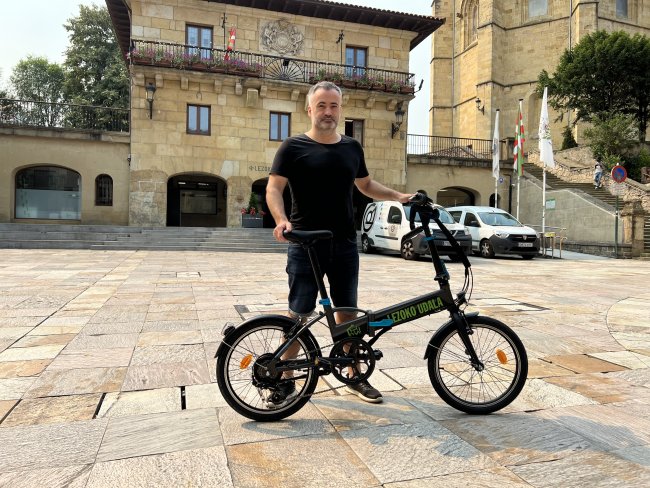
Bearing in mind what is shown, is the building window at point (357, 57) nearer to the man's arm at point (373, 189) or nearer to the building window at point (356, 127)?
the building window at point (356, 127)

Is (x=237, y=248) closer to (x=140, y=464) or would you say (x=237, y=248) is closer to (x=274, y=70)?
(x=274, y=70)

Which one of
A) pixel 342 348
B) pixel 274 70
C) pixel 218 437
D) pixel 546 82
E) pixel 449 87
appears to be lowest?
pixel 218 437

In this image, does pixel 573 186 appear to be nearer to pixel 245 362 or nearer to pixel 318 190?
pixel 318 190

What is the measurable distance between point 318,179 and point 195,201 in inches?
943

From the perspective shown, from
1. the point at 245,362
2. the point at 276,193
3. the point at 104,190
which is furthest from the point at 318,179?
the point at 104,190

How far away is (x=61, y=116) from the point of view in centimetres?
2159

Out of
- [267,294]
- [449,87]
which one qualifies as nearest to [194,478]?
[267,294]

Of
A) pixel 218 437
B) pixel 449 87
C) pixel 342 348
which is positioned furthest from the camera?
pixel 449 87

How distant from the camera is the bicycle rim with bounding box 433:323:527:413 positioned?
9.29 feet

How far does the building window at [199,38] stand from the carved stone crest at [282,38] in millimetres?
2516

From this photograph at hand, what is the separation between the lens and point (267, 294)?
721cm

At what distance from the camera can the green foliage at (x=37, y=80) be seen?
41375 millimetres

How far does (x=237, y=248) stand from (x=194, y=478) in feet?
50.1

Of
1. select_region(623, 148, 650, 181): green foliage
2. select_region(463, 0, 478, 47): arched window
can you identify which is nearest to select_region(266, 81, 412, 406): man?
select_region(623, 148, 650, 181): green foliage
